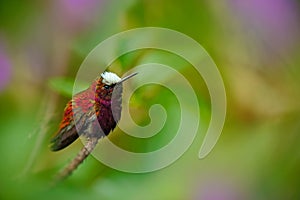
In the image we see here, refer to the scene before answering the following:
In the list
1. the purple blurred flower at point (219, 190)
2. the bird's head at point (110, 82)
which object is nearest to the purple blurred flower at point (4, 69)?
the bird's head at point (110, 82)

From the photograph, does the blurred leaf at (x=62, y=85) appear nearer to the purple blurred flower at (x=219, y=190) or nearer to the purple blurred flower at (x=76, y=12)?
the purple blurred flower at (x=76, y=12)

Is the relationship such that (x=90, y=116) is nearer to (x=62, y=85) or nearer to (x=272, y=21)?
(x=62, y=85)

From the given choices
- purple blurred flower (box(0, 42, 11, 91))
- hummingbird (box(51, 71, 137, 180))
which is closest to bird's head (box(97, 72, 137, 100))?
hummingbird (box(51, 71, 137, 180))

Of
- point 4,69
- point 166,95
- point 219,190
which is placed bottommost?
point 219,190

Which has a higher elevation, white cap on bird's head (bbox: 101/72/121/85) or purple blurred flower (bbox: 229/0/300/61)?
white cap on bird's head (bbox: 101/72/121/85)

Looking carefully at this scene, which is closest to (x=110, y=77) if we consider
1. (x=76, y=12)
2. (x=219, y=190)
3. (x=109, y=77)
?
(x=109, y=77)

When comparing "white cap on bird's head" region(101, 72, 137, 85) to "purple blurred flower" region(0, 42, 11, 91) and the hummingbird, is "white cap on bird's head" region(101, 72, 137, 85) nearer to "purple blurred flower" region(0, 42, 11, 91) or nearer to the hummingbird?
the hummingbird

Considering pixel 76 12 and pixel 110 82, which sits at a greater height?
pixel 76 12
